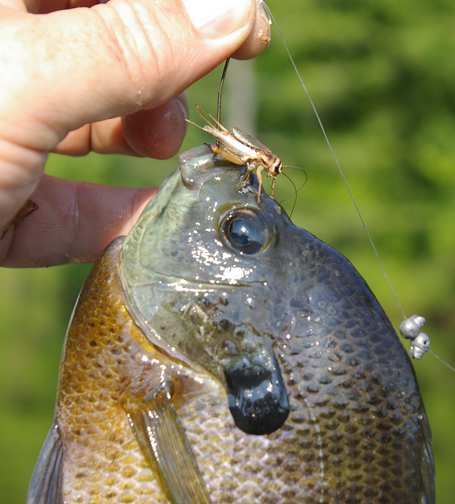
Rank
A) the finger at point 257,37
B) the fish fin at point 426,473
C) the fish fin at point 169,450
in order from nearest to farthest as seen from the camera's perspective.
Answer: the fish fin at point 169,450
the fish fin at point 426,473
the finger at point 257,37

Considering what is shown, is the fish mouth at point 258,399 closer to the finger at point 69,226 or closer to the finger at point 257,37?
the finger at point 257,37

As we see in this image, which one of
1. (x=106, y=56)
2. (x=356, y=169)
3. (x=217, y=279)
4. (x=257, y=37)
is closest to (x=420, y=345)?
(x=217, y=279)

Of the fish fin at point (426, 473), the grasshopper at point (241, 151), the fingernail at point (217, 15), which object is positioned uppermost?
the fingernail at point (217, 15)

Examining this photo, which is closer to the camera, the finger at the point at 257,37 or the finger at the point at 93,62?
the finger at the point at 93,62

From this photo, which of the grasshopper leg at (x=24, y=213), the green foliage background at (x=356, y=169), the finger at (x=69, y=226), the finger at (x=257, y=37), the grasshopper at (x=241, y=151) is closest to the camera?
the grasshopper at (x=241, y=151)

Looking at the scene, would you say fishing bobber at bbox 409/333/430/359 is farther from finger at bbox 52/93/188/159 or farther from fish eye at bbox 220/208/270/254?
finger at bbox 52/93/188/159

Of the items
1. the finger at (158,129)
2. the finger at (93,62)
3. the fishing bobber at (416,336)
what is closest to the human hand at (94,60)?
the finger at (93,62)
